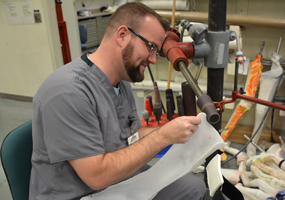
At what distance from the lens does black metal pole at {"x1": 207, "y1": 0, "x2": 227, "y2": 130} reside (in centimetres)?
86

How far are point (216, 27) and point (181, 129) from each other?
419 millimetres

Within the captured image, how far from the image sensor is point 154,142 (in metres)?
0.87

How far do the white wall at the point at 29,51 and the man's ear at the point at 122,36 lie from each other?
2132 mm

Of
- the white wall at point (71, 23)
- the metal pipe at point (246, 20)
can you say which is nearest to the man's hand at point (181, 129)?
the metal pipe at point (246, 20)

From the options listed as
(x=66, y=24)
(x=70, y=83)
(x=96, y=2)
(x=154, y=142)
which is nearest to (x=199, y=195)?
(x=154, y=142)

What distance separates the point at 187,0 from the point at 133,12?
3.62ft

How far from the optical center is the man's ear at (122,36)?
0.93 m

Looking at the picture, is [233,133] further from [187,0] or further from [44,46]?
[44,46]

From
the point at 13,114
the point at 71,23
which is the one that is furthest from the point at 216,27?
the point at 13,114

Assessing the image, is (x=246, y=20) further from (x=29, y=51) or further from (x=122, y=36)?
(x=29, y=51)

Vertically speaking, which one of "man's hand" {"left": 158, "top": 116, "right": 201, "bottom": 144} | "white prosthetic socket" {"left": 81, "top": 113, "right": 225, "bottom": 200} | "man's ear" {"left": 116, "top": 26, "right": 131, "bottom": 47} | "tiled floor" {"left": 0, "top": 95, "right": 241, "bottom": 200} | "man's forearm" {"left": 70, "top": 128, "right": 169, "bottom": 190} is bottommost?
"tiled floor" {"left": 0, "top": 95, "right": 241, "bottom": 200}

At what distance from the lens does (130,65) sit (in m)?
0.98

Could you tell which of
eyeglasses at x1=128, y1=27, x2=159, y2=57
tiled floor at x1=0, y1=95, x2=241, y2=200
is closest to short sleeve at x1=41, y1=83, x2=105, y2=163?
eyeglasses at x1=128, y1=27, x2=159, y2=57

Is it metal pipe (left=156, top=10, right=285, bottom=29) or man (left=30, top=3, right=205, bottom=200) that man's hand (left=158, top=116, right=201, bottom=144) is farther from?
metal pipe (left=156, top=10, right=285, bottom=29)
